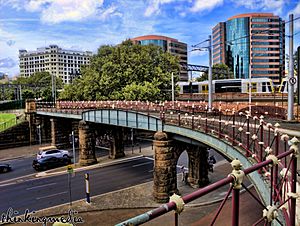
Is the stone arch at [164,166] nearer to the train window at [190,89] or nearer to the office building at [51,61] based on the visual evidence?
the train window at [190,89]

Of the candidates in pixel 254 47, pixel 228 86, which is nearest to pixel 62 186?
pixel 228 86

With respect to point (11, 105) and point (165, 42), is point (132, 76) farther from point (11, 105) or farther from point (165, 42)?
point (165, 42)

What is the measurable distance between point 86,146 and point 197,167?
13.9 m

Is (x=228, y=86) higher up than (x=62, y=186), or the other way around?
(x=228, y=86)

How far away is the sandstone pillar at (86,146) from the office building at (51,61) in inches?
6106

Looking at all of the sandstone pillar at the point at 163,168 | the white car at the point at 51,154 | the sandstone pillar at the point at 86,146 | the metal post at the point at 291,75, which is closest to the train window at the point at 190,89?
the sandstone pillar at the point at 86,146

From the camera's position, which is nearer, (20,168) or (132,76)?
(20,168)

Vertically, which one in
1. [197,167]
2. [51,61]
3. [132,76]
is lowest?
[197,167]

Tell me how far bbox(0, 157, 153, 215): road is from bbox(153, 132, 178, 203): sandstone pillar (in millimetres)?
4766

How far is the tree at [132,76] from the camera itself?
3923cm

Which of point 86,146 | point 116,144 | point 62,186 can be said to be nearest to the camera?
point 62,186

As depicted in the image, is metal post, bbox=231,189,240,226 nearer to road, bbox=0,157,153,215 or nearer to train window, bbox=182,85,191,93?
road, bbox=0,157,153,215

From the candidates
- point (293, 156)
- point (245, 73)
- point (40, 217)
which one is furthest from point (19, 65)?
point (293, 156)

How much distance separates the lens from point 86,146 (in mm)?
31438
